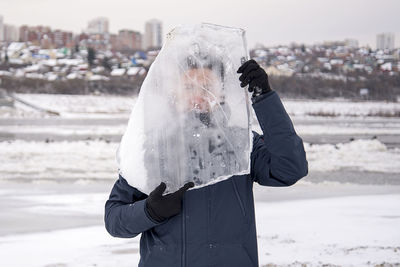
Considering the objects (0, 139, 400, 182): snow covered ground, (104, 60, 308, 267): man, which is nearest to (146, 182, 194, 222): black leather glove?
(104, 60, 308, 267): man

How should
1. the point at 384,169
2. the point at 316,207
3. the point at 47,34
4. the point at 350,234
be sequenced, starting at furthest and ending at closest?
the point at 47,34 → the point at 384,169 → the point at 316,207 → the point at 350,234

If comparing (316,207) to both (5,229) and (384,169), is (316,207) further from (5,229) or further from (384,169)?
(384,169)

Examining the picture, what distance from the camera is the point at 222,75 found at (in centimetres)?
189

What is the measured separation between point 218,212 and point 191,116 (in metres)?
0.34

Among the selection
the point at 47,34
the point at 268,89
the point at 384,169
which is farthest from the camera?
the point at 47,34

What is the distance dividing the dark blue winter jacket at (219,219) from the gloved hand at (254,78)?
32 mm

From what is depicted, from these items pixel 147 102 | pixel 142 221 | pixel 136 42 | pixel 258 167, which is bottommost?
pixel 142 221

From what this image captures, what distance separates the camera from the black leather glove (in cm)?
177

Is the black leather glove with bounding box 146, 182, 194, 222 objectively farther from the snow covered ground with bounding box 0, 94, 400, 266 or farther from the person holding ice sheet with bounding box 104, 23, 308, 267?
the snow covered ground with bounding box 0, 94, 400, 266

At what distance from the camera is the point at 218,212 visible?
1.84 m

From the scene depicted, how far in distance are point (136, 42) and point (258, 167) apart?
17758 cm

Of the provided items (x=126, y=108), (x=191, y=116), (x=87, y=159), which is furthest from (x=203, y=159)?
(x=126, y=108)

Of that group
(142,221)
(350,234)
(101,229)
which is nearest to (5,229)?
(101,229)

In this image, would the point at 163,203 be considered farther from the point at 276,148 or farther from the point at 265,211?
the point at 265,211
